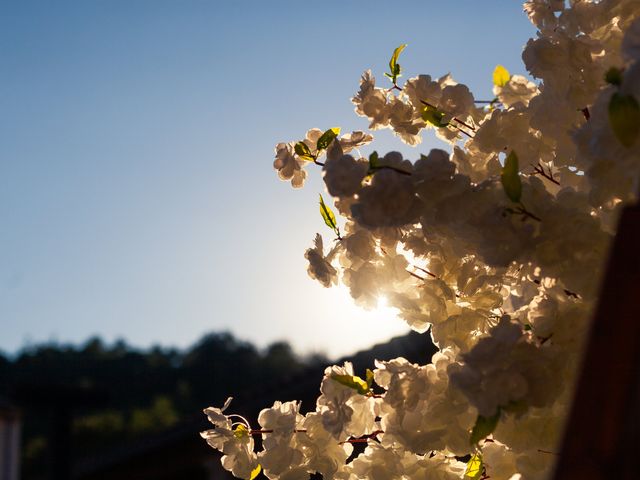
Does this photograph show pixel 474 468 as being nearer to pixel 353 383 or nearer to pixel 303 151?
pixel 353 383

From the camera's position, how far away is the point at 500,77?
1.74m

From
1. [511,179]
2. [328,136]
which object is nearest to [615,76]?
[511,179]

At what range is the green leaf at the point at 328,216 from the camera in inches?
60.4

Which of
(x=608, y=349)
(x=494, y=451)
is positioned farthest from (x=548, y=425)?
(x=608, y=349)

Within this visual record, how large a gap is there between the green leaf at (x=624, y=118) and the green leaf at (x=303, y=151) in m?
0.71

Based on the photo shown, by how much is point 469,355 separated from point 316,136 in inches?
21.9

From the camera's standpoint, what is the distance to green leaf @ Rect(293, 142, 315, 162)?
5.10ft

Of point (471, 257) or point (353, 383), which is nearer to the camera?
point (353, 383)

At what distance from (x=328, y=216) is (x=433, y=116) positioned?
0.94ft

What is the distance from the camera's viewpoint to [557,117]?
1.46 m

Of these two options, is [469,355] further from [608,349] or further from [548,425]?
[608,349]

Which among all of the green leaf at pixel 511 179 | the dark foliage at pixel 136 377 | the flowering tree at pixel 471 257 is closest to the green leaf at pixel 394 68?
the flowering tree at pixel 471 257

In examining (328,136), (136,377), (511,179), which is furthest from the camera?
(136,377)

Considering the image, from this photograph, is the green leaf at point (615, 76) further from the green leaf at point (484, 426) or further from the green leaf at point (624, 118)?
Result: the green leaf at point (484, 426)
